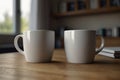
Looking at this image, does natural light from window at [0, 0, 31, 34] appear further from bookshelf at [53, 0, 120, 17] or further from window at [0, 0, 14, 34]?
bookshelf at [53, 0, 120, 17]

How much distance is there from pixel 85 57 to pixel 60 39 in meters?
2.57

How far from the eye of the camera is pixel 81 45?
59cm

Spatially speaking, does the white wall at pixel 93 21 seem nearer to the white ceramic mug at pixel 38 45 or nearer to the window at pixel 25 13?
the window at pixel 25 13

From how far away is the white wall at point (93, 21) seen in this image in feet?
9.85

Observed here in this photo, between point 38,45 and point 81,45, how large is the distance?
14cm

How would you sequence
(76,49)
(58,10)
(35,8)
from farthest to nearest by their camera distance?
(58,10) → (35,8) → (76,49)

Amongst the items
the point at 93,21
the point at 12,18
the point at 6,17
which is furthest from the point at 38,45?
the point at 93,21

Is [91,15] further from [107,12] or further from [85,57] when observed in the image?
[85,57]

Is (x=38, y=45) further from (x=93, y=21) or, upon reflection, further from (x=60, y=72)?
(x=93, y=21)

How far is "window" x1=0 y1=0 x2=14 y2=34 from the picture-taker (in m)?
2.63

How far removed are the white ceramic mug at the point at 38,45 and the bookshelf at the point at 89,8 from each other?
233 cm

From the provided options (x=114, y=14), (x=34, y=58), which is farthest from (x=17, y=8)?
(x=34, y=58)

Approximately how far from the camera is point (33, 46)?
613 millimetres

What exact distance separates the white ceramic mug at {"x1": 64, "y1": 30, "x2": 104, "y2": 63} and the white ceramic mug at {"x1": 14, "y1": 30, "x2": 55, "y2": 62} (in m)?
0.07
